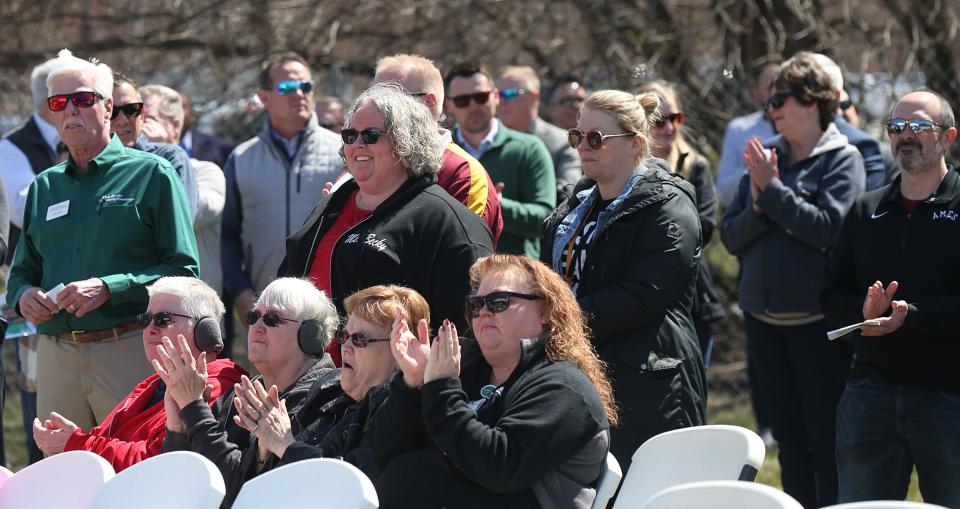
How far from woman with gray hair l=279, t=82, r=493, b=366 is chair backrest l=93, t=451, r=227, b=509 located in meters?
1.07

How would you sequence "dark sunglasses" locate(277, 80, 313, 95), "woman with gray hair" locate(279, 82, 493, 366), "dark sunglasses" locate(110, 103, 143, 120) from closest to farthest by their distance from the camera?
"woman with gray hair" locate(279, 82, 493, 366)
"dark sunglasses" locate(110, 103, 143, 120)
"dark sunglasses" locate(277, 80, 313, 95)

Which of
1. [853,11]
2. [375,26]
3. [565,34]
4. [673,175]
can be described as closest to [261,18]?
[375,26]

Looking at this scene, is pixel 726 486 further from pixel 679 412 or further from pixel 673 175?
pixel 673 175

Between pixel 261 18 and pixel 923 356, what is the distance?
6.57m

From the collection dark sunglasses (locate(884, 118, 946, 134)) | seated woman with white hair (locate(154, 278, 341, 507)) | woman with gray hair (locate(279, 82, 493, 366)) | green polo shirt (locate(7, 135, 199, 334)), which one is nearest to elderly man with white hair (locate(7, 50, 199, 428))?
green polo shirt (locate(7, 135, 199, 334))

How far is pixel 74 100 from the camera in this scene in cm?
500

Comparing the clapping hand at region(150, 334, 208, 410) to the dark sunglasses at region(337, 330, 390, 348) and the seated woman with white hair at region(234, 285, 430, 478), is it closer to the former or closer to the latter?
the seated woman with white hair at region(234, 285, 430, 478)

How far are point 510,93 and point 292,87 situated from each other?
1.25 m

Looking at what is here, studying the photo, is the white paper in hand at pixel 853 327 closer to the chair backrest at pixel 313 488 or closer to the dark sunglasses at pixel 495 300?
the dark sunglasses at pixel 495 300

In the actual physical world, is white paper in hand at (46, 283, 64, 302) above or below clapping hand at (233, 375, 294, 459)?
below

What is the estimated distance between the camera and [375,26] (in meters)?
9.77

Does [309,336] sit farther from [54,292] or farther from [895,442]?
[895,442]

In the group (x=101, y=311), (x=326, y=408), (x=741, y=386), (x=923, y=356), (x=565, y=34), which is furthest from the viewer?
(x=565, y=34)

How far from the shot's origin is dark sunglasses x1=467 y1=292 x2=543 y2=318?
3.61m
